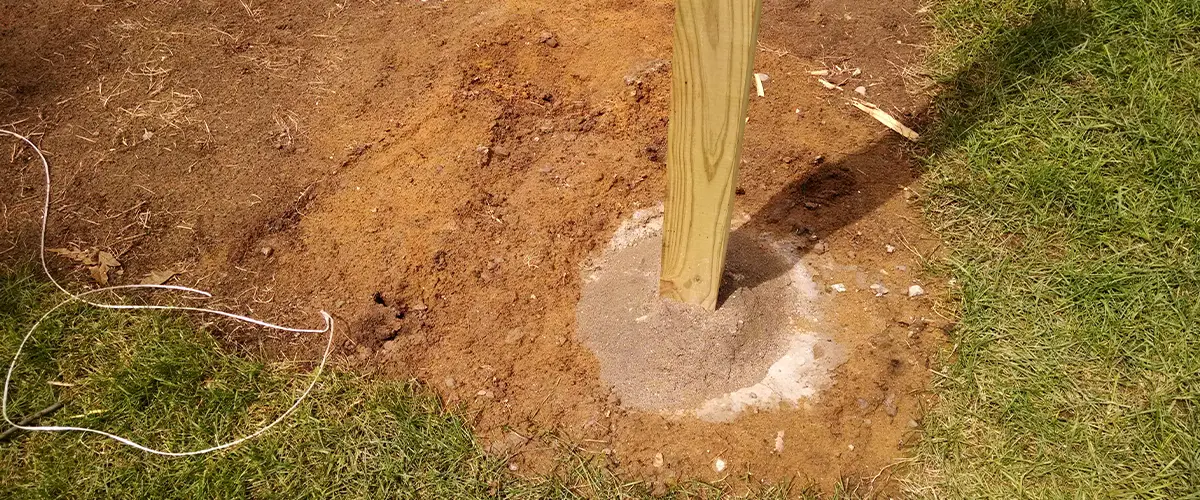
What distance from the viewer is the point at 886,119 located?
12.5 feet

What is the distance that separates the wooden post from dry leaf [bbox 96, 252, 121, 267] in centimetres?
223

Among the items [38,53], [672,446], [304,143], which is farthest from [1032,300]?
[38,53]

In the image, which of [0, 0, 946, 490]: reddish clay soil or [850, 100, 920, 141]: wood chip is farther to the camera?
[850, 100, 920, 141]: wood chip

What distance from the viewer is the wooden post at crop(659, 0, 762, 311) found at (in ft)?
6.48

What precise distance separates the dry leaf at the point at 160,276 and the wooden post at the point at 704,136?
6.52 feet

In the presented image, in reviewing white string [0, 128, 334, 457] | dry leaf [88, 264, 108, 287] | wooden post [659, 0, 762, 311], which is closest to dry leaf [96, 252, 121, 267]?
dry leaf [88, 264, 108, 287]

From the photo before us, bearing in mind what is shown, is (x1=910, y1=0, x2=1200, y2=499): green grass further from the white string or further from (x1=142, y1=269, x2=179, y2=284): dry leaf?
(x1=142, y1=269, x2=179, y2=284): dry leaf

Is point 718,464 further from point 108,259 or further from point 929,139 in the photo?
point 108,259

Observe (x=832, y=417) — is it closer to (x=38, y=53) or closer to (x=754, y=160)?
(x=754, y=160)

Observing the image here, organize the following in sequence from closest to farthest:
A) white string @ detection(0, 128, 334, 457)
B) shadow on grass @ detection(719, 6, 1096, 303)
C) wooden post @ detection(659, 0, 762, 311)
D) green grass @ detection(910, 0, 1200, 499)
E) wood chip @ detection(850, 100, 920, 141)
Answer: wooden post @ detection(659, 0, 762, 311), green grass @ detection(910, 0, 1200, 499), white string @ detection(0, 128, 334, 457), shadow on grass @ detection(719, 6, 1096, 303), wood chip @ detection(850, 100, 920, 141)

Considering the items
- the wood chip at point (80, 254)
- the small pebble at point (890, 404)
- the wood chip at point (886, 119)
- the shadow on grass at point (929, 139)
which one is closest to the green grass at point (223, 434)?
the wood chip at point (80, 254)

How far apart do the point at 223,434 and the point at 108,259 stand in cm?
109

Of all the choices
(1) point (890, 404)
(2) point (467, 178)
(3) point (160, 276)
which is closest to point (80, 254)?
(3) point (160, 276)

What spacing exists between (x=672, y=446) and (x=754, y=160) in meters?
1.48
